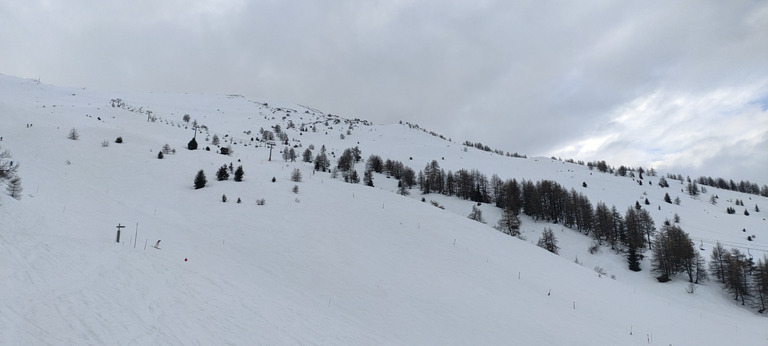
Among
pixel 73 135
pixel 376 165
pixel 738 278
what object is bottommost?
pixel 738 278

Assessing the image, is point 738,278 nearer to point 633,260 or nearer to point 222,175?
point 633,260

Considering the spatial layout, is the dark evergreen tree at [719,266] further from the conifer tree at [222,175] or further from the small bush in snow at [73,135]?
the small bush in snow at [73,135]

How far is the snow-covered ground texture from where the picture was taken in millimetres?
9594

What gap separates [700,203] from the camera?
95.6m

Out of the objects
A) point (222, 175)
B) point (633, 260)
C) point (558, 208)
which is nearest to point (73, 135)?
point (222, 175)

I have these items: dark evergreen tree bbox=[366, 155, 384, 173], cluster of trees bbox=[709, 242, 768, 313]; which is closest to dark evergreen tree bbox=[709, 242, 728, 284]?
cluster of trees bbox=[709, 242, 768, 313]

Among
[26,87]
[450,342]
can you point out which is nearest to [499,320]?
[450,342]

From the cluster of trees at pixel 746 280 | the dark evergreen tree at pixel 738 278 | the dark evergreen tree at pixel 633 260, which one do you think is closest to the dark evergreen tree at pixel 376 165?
the dark evergreen tree at pixel 633 260

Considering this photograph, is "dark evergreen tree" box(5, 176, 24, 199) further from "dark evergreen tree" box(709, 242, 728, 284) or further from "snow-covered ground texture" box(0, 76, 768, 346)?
"dark evergreen tree" box(709, 242, 728, 284)

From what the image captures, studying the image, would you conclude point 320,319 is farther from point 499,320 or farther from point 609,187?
point 609,187

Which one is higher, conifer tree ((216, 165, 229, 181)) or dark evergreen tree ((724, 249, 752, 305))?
conifer tree ((216, 165, 229, 181))

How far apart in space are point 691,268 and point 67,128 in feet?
313

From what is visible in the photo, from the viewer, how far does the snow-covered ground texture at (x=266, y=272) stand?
9.59 meters

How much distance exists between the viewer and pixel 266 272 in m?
16.7
